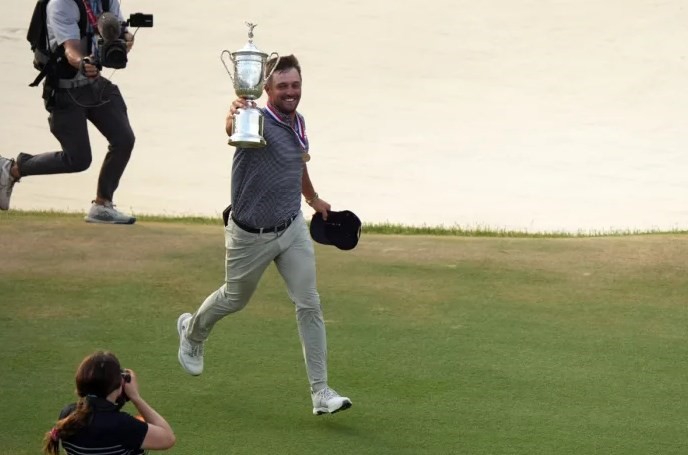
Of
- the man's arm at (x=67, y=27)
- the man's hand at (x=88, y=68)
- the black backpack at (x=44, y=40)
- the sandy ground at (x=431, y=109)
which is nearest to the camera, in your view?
the man's hand at (x=88, y=68)

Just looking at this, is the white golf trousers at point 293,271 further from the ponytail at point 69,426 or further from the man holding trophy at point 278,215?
the ponytail at point 69,426

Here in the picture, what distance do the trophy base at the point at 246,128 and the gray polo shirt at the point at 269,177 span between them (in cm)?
28

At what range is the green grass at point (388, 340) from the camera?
6.47 meters

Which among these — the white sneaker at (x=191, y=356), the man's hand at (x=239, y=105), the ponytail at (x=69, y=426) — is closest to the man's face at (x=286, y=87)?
the man's hand at (x=239, y=105)

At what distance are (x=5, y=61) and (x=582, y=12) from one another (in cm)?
729

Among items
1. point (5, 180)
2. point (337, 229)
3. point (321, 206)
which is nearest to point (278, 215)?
point (321, 206)

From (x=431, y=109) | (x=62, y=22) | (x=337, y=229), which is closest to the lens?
(x=337, y=229)

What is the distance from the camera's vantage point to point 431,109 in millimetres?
16750

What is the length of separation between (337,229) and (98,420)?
103 inches

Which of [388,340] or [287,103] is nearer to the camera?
[287,103]

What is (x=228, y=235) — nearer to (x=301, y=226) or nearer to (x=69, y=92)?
(x=301, y=226)

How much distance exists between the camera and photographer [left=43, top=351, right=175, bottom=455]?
15.7 ft

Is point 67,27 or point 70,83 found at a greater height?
point 67,27

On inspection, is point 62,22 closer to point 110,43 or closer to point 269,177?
point 110,43
